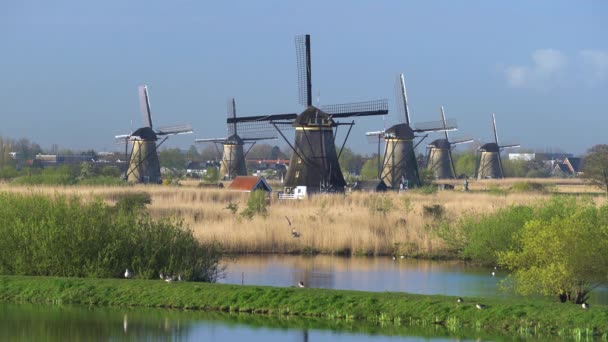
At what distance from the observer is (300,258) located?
33.1 meters

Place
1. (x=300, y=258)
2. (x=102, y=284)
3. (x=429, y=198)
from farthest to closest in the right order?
(x=429, y=198), (x=300, y=258), (x=102, y=284)

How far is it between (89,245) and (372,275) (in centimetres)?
780

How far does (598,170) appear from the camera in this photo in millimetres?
70938

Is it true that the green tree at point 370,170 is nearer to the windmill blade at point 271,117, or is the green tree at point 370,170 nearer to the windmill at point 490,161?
the windmill at point 490,161

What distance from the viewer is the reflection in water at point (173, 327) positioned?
18859mm

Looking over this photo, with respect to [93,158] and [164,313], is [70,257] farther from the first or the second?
[93,158]

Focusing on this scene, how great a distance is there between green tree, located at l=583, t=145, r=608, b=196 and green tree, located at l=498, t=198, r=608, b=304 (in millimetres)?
48186

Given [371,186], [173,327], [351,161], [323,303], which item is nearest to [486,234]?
[323,303]

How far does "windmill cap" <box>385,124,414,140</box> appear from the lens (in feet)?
223

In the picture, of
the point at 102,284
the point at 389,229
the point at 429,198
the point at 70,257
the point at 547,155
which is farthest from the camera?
the point at 547,155

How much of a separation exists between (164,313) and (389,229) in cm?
1606

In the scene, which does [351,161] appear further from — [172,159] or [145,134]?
[145,134]

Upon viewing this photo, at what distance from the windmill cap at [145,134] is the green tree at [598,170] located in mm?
27739

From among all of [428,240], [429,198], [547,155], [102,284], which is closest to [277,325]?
[102,284]
